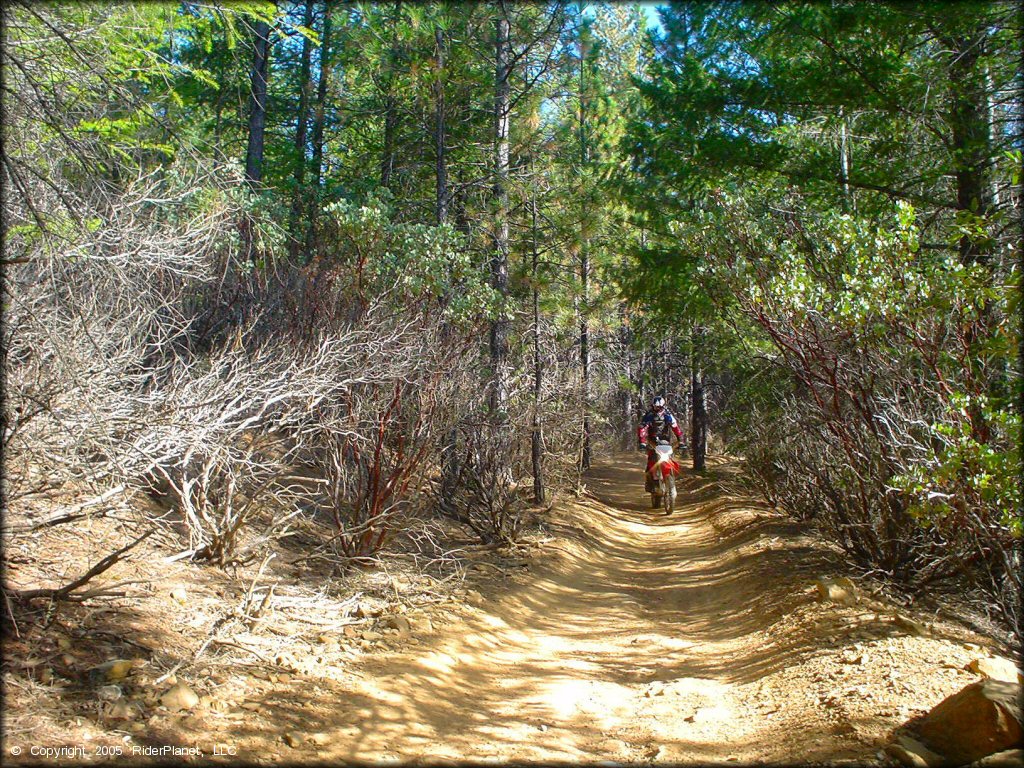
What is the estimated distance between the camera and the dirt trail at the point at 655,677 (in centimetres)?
395

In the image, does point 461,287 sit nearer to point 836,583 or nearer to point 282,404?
point 282,404

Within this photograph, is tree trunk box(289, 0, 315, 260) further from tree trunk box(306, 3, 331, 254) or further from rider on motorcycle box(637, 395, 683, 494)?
rider on motorcycle box(637, 395, 683, 494)

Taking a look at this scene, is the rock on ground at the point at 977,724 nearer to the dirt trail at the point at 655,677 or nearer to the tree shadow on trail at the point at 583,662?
the dirt trail at the point at 655,677

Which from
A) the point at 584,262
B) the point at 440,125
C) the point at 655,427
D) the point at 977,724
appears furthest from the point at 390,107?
the point at 977,724

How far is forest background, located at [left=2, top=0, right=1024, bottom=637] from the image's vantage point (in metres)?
4.51

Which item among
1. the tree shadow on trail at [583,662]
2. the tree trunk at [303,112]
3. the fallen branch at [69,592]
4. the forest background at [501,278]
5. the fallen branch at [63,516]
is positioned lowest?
the tree shadow on trail at [583,662]

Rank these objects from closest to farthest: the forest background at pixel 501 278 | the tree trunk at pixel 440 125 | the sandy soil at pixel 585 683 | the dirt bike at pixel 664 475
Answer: the sandy soil at pixel 585 683 → the forest background at pixel 501 278 → the tree trunk at pixel 440 125 → the dirt bike at pixel 664 475

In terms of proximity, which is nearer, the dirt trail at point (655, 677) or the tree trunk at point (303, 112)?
the dirt trail at point (655, 677)

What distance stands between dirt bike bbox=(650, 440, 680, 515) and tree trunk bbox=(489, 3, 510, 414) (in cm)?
361

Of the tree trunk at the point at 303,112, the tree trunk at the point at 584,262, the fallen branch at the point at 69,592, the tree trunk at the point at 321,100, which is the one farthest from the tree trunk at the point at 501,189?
the fallen branch at the point at 69,592

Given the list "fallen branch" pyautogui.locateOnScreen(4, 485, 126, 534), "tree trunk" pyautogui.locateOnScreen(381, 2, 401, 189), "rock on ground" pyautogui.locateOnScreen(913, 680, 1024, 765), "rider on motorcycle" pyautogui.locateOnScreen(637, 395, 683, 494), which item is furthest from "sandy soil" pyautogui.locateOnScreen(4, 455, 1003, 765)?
"tree trunk" pyautogui.locateOnScreen(381, 2, 401, 189)

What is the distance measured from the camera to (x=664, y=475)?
43.8 ft

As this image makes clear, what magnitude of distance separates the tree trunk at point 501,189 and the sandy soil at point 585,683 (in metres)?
4.09

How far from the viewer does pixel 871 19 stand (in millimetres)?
6078
